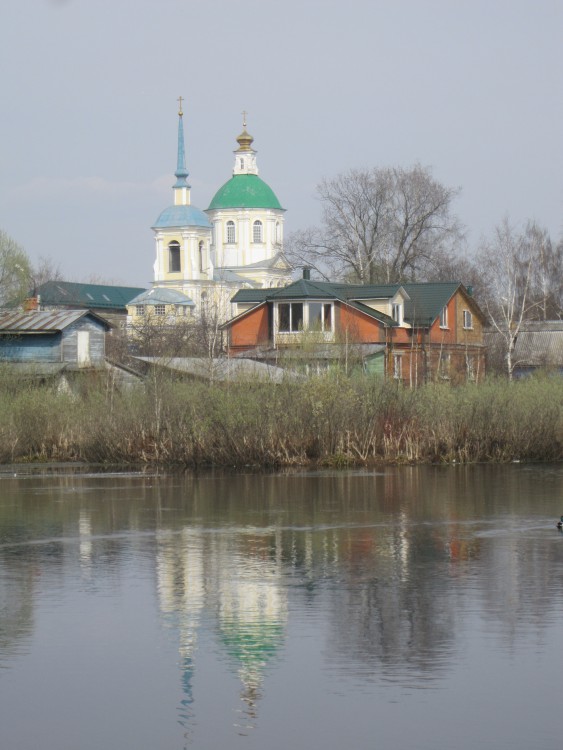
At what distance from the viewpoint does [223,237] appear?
111000 mm

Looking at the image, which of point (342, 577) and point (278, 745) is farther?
point (342, 577)

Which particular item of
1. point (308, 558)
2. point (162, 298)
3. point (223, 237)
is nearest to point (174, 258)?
point (223, 237)

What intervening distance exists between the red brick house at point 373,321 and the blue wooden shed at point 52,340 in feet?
24.4

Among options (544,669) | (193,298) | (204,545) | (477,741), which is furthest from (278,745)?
(193,298)

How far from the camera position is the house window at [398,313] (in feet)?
185

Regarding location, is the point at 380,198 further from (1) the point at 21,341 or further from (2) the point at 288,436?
(2) the point at 288,436

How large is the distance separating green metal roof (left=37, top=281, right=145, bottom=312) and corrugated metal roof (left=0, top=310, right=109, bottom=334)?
58.8m

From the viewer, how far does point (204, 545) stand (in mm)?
18781

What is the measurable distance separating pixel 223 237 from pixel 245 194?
4.05m

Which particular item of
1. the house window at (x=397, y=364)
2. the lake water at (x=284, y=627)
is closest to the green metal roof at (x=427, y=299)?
the house window at (x=397, y=364)

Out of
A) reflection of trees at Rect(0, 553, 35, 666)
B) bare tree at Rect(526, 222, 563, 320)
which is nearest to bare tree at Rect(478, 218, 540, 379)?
bare tree at Rect(526, 222, 563, 320)

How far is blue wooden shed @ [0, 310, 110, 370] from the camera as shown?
46219 millimetres

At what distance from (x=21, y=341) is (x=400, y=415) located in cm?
1902

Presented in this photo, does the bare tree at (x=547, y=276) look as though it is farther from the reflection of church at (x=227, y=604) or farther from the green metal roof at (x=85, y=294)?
the reflection of church at (x=227, y=604)
